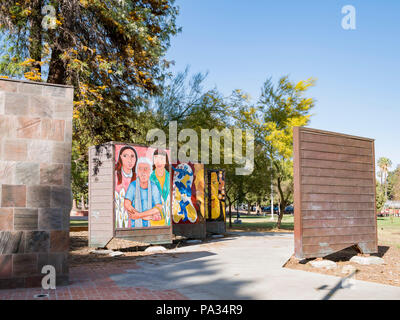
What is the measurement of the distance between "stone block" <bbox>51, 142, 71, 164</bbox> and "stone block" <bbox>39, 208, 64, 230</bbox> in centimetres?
100

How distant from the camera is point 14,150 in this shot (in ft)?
24.8

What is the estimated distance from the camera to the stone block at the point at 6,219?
7.32 metres

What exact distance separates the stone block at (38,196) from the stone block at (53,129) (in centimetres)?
103

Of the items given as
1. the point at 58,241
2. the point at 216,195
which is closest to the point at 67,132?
the point at 58,241

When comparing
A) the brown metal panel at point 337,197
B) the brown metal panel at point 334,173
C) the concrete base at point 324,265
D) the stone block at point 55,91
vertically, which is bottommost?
the concrete base at point 324,265

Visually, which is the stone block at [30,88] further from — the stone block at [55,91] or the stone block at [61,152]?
the stone block at [61,152]

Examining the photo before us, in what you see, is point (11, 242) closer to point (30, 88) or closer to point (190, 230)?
point (30, 88)

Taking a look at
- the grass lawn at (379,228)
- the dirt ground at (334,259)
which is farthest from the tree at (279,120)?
the dirt ground at (334,259)

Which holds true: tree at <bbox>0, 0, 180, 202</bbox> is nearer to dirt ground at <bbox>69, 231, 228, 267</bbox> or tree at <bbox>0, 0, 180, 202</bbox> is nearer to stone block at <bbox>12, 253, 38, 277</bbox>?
dirt ground at <bbox>69, 231, 228, 267</bbox>
